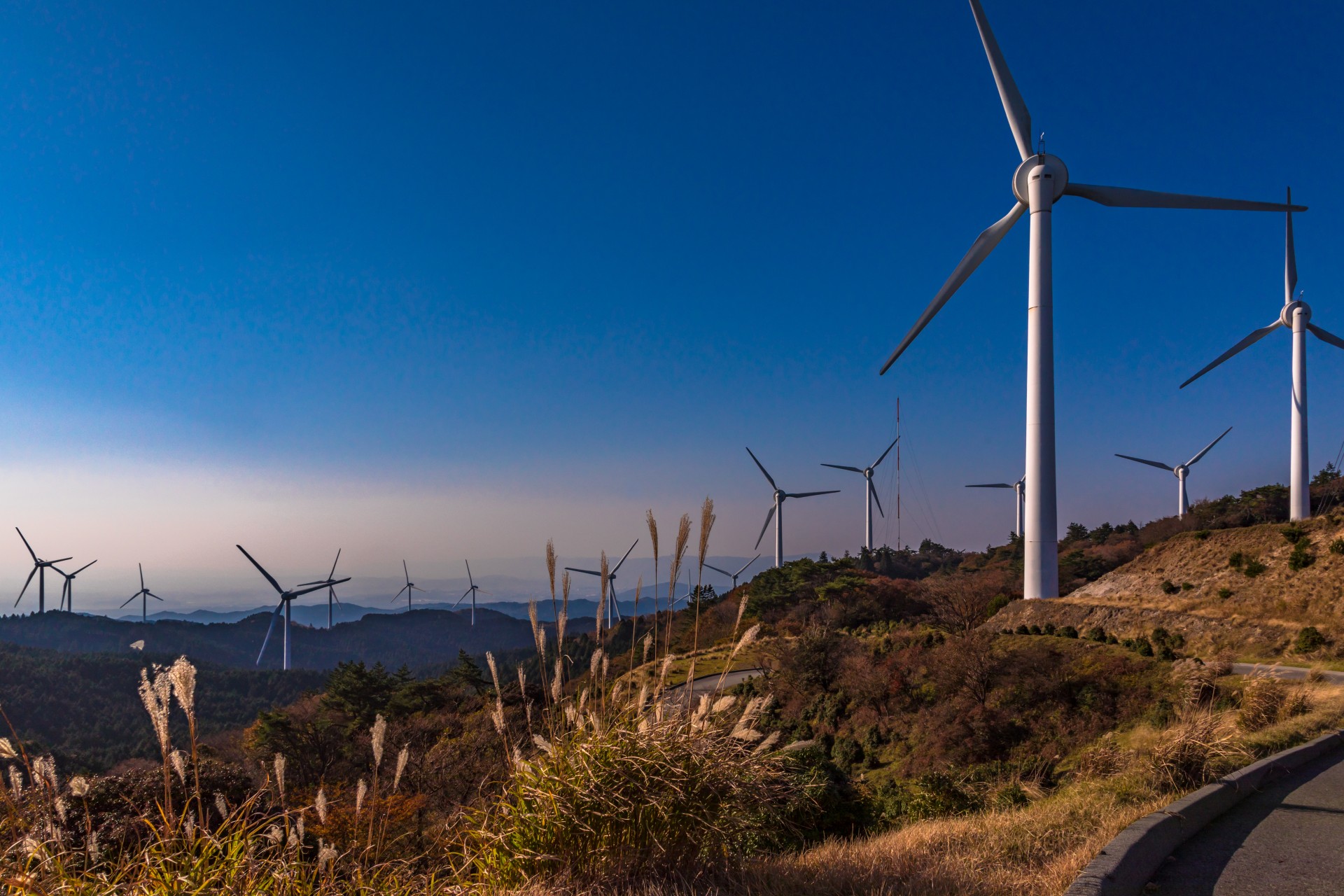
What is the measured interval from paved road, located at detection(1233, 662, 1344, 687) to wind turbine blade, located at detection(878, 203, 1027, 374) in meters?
17.7

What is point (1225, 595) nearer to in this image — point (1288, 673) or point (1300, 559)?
point (1300, 559)

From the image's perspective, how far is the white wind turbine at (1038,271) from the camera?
111 ft

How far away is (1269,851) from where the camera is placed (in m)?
6.37

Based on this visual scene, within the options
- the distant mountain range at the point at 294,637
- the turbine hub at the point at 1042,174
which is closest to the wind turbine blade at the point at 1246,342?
the turbine hub at the point at 1042,174

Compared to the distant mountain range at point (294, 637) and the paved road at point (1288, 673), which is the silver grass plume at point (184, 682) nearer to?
the paved road at point (1288, 673)

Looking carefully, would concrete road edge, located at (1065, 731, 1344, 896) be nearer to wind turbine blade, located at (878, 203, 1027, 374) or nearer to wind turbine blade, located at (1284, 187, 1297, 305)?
wind turbine blade, located at (878, 203, 1027, 374)

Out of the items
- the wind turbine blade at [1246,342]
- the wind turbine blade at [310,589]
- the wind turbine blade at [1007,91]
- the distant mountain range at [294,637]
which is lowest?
A: the distant mountain range at [294,637]

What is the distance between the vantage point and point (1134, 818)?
22.6 ft

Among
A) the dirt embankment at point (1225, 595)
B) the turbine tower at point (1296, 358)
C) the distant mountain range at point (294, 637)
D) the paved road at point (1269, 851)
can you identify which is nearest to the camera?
the paved road at point (1269, 851)

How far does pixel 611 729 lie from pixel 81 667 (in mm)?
109602

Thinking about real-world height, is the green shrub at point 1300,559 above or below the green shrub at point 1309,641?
above

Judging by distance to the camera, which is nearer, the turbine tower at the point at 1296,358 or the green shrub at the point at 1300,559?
the green shrub at the point at 1300,559

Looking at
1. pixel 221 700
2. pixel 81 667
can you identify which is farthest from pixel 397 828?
pixel 81 667

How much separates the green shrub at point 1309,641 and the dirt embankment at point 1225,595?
362mm
